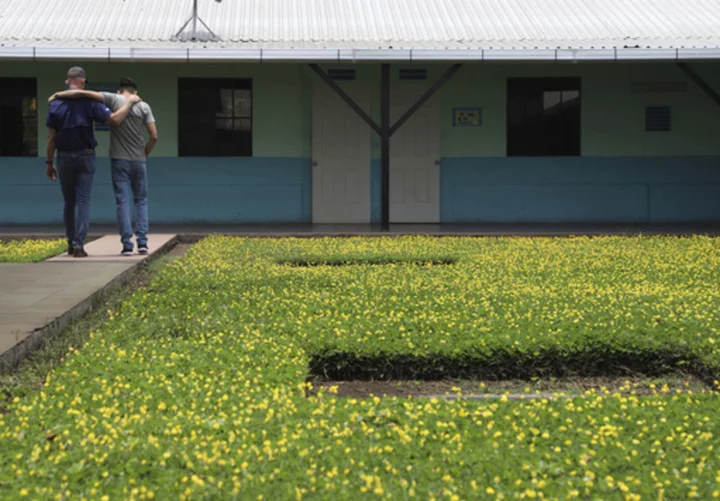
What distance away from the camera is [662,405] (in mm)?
3979

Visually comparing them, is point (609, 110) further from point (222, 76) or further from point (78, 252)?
point (78, 252)

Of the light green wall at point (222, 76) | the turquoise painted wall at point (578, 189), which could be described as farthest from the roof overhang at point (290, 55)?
the turquoise painted wall at point (578, 189)

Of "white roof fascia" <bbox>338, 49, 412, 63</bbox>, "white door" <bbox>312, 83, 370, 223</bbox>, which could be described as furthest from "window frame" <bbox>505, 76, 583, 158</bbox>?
"white roof fascia" <bbox>338, 49, 412, 63</bbox>

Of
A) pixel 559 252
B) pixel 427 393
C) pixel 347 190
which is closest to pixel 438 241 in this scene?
pixel 559 252

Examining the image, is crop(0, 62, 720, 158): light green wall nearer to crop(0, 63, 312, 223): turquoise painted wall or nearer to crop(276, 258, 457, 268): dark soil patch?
crop(0, 63, 312, 223): turquoise painted wall

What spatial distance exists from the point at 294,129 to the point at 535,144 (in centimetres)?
419

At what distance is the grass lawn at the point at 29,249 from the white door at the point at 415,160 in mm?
6038

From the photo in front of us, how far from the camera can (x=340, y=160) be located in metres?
16.0

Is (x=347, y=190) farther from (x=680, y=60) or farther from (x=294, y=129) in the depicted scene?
(x=680, y=60)

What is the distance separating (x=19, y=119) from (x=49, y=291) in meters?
9.61

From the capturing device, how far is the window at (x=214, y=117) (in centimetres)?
1573

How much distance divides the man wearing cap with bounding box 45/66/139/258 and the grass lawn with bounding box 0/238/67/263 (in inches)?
30.4

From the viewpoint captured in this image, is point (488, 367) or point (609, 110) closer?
point (488, 367)

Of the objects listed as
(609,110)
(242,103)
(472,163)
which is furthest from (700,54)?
(242,103)
